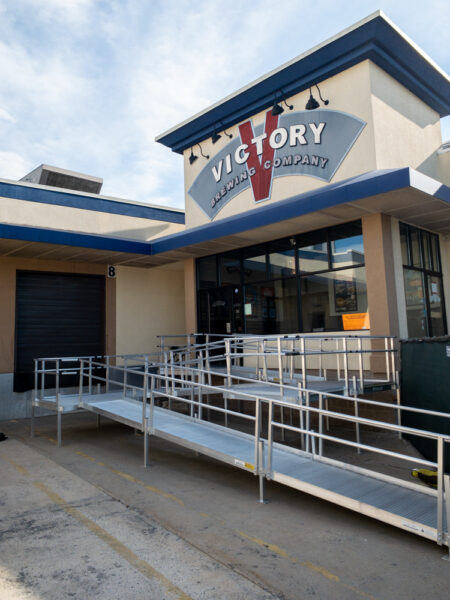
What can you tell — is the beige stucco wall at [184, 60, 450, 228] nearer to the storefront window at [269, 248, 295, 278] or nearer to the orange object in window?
the storefront window at [269, 248, 295, 278]

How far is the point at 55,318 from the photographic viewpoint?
12906 mm

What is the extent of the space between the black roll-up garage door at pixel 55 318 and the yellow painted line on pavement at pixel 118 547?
7.26 m

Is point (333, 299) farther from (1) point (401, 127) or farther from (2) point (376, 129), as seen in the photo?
(1) point (401, 127)

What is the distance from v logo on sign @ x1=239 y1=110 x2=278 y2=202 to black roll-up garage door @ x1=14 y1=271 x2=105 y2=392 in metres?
5.51

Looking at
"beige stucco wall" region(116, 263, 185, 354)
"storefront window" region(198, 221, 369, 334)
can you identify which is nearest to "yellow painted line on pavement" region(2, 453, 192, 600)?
"storefront window" region(198, 221, 369, 334)

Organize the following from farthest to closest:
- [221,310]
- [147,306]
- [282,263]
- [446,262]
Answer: [147,306] → [221,310] → [446,262] → [282,263]

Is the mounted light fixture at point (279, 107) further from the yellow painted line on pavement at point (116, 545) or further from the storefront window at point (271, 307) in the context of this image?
the yellow painted line on pavement at point (116, 545)

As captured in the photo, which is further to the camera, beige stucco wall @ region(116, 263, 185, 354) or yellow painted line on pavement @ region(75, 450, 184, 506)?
beige stucco wall @ region(116, 263, 185, 354)

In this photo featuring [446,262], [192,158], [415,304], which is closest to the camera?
[415,304]

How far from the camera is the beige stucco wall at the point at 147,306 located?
1416cm

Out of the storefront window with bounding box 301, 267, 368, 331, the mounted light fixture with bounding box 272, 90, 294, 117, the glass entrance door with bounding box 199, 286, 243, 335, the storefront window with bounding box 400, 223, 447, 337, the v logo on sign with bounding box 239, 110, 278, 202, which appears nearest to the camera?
the storefront window with bounding box 301, 267, 368, 331

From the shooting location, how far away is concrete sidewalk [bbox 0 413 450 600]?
3.46 m

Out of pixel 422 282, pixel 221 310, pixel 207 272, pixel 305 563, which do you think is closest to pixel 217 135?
pixel 207 272

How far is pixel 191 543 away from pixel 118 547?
652 mm
